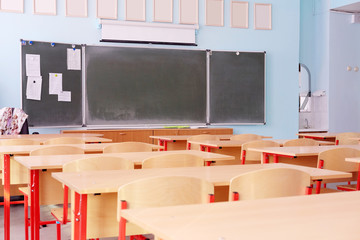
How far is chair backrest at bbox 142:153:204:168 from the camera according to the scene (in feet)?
9.35

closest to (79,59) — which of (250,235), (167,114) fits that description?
(167,114)

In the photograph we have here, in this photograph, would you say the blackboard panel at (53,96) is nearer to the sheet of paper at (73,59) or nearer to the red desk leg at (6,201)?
the sheet of paper at (73,59)

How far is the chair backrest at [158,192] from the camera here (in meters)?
1.84

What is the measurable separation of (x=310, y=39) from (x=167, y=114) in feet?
11.9

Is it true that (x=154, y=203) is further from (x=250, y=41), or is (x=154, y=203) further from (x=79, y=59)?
(x=250, y=41)

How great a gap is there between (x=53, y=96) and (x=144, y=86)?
1.47 meters

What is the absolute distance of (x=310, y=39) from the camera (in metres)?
9.35


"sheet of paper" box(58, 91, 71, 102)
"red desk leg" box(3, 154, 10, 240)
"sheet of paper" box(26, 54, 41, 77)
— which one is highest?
"sheet of paper" box(26, 54, 41, 77)

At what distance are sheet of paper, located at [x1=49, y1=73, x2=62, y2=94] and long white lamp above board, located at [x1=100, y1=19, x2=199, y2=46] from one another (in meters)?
0.90

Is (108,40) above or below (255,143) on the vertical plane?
above

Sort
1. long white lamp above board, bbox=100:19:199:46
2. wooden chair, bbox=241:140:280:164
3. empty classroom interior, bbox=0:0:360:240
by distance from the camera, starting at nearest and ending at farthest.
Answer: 1. wooden chair, bbox=241:140:280:164
2. empty classroom interior, bbox=0:0:360:240
3. long white lamp above board, bbox=100:19:199:46

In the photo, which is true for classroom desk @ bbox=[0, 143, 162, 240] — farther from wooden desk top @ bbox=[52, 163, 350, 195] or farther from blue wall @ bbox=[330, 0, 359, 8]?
blue wall @ bbox=[330, 0, 359, 8]

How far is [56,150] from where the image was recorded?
3.60 metres

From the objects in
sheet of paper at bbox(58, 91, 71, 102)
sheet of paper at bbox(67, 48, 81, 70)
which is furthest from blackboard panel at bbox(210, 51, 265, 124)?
sheet of paper at bbox(58, 91, 71, 102)
